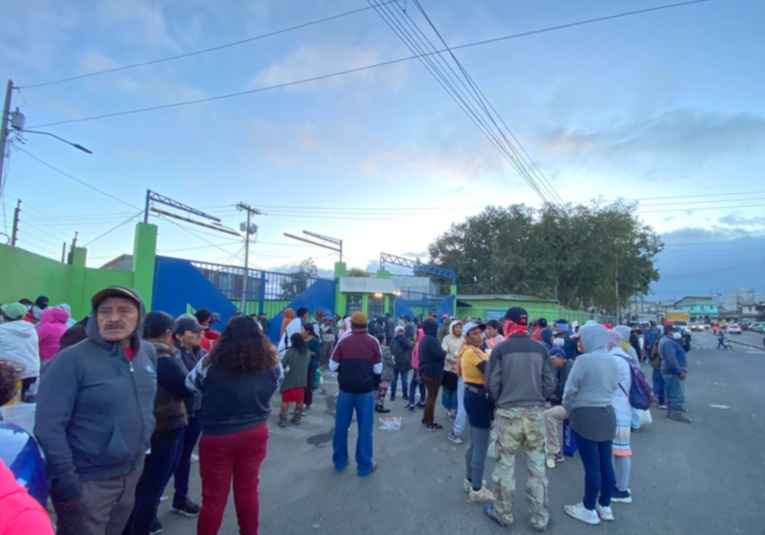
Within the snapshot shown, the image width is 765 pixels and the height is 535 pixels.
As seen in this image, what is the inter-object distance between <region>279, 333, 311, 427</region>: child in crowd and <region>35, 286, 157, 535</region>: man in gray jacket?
4.27 m

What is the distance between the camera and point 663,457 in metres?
5.73

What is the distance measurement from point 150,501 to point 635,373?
17.9 ft

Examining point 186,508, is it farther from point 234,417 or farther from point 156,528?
point 234,417

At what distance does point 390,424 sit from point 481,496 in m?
2.82

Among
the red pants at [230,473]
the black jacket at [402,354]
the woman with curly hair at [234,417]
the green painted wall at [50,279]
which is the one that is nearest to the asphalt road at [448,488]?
the red pants at [230,473]

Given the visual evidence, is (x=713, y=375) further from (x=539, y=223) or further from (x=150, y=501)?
(x=539, y=223)

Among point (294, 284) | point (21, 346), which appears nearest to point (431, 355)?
point (21, 346)

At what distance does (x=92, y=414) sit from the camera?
2119 mm

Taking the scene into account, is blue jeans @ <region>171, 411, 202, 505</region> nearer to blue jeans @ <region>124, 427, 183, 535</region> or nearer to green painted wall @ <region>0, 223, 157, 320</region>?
blue jeans @ <region>124, 427, 183, 535</region>

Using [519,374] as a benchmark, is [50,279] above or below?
above

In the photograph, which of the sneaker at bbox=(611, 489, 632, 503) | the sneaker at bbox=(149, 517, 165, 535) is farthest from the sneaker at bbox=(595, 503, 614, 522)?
the sneaker at bbox=(149, 517, 165, 535)

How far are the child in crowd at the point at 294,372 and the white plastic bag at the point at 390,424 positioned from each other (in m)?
1.48

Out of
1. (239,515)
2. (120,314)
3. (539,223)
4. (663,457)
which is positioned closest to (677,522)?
(663,457)

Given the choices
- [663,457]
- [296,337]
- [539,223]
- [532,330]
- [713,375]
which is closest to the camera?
[663,457]
